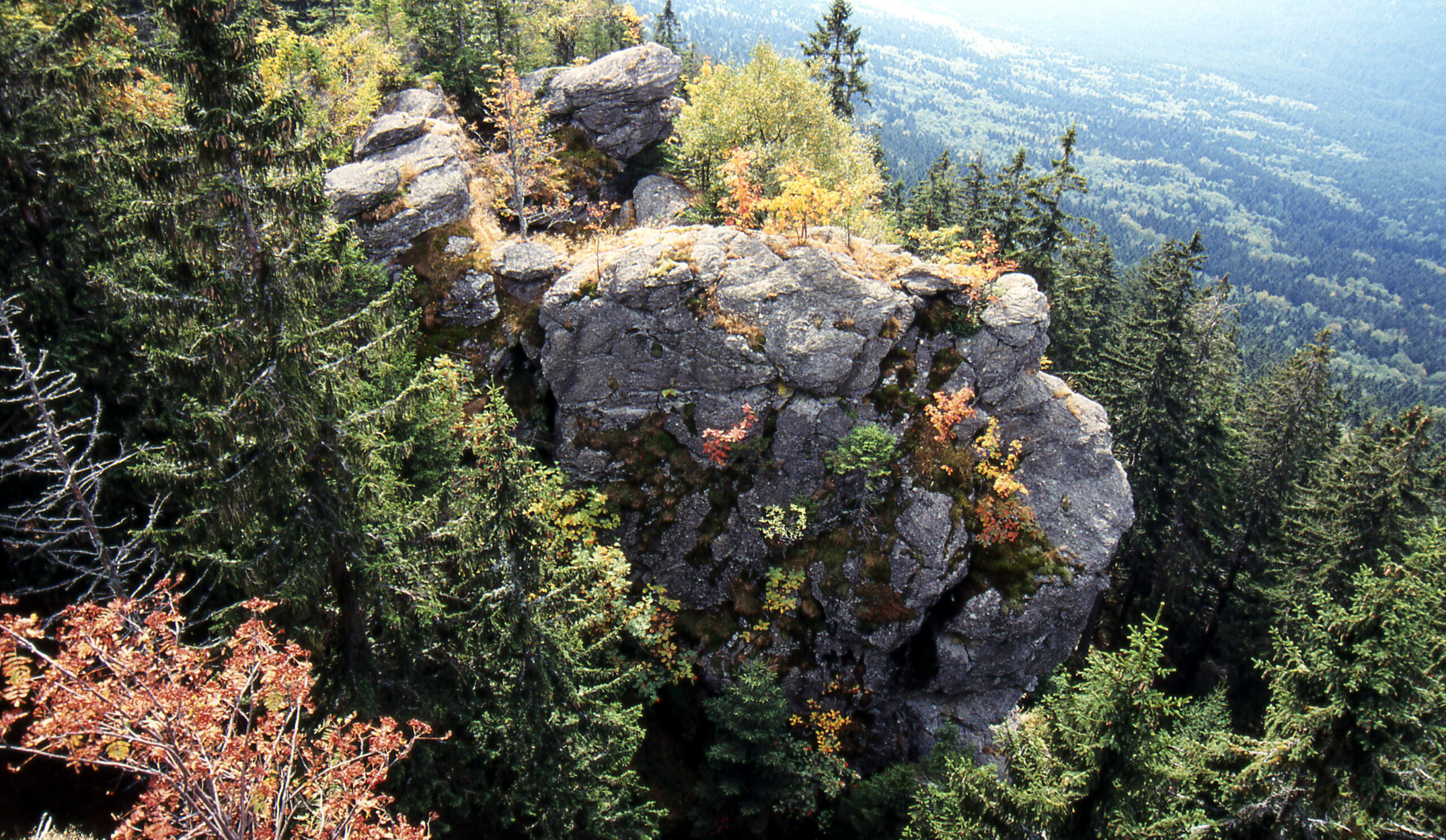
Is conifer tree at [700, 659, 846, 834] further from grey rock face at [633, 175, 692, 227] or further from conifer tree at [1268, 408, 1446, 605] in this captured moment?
conifer tree at [1268, 408, 1446, 605]

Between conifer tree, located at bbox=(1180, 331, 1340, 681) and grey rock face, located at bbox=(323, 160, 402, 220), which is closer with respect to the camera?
grey rock face, located at bbox=(323, 160, 402, 220)

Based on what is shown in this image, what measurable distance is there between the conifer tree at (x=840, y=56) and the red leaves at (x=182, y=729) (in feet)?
126

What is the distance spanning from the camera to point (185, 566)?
1459cm

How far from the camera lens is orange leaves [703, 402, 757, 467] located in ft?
62.0

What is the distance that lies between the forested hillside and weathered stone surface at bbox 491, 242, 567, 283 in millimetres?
113

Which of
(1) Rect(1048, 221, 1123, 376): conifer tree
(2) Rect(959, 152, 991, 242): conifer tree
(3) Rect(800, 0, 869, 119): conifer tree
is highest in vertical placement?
(3) Rect(800, 0, 869, 119): conifer tree

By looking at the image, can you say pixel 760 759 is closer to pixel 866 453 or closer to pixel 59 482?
pixel 866 453

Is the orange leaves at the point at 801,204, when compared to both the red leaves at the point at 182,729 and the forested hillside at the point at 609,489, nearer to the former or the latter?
the forested hillside at the point at 609,489

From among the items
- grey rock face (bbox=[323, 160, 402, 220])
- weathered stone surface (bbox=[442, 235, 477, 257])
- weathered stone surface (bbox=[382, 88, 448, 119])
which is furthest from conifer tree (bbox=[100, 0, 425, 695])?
weathered stone surface (bbox=[382, 88, 448, 119])

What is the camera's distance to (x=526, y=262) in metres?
19.9

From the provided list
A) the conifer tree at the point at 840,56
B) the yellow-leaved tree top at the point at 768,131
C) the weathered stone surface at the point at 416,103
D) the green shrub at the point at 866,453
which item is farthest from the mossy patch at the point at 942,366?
the conifer tree at the point at 840,56

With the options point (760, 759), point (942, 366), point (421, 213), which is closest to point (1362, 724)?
point (760, 759)

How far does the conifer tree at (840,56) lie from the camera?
3719 cm

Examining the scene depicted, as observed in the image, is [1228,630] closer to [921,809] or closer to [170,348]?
[921,809]
